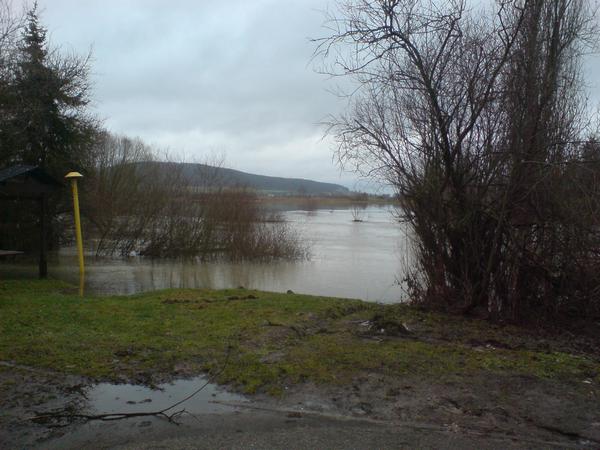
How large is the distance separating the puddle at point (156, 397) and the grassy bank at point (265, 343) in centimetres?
22

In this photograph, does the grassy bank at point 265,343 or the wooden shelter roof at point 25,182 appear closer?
the grassy bank at point 265,343

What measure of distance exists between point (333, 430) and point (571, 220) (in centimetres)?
490

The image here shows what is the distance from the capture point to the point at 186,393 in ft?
17.3

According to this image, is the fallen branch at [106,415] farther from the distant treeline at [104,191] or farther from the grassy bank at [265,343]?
the distant treeline at [104,191]

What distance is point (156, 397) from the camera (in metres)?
5.17

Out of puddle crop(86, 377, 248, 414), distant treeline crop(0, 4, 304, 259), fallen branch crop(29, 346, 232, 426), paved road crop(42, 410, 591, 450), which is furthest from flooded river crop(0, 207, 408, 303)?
fallen branch crop(29, 346, 232, 426)

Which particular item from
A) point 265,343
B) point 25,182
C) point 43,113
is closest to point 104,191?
point 43,113

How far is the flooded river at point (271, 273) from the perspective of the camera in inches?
573

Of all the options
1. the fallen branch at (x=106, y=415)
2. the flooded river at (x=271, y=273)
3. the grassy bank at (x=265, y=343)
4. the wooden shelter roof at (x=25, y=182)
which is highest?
the wooden shelter roof at (x=25, y=182)

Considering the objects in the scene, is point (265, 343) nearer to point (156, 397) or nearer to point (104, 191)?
point (156, 397)

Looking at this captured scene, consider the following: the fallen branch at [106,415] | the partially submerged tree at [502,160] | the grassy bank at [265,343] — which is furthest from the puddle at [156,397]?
the partially submerged tree at [502,160]

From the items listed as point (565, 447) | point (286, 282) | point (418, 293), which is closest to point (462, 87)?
point (418, 293)

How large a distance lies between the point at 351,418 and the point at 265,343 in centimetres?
227

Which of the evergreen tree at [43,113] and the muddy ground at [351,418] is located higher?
the evergreen tree at [43,113]
